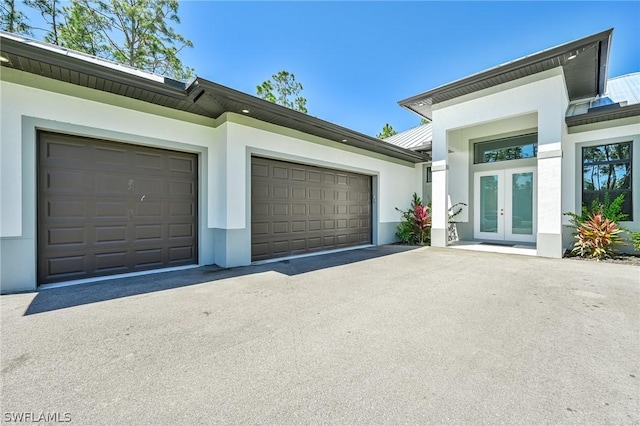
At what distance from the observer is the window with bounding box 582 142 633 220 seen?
23.2 feet

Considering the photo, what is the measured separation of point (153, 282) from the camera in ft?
15.4

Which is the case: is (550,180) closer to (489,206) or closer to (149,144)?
(489,206)

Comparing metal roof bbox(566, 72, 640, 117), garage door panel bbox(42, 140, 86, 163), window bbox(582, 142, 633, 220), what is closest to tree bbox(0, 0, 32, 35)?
garage door panel bbox(42, 140, 86, 163)

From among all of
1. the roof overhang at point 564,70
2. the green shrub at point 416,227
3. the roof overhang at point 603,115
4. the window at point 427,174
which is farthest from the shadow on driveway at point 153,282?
the roof overhang at point 603,115

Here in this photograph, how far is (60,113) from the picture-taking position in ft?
14.8

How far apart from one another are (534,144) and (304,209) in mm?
7709

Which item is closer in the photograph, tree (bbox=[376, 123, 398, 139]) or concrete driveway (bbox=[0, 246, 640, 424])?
concrete driveway (bbox=[0, 246, 640, 424])

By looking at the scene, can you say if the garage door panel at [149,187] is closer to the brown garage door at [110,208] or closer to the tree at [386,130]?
the brown garage door at [110,208]

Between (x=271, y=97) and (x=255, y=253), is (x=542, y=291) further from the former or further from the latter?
(x=271, y=97)

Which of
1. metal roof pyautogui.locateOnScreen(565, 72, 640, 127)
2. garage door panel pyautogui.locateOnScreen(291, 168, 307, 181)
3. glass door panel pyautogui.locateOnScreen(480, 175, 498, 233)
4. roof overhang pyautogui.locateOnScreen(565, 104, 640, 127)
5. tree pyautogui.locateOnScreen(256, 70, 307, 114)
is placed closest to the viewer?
roof overhang pyautogui.locateOnScreen(565, 104, 640, 127)

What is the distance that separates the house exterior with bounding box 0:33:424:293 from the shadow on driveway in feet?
1.51

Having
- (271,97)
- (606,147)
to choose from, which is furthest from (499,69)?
(271,97)

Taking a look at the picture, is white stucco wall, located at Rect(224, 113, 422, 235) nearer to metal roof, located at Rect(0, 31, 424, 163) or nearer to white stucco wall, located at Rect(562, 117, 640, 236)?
metal roof, located at Rect(0, 31, 424, 163)

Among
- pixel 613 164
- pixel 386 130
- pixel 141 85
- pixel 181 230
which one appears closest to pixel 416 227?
pixel 613 164
